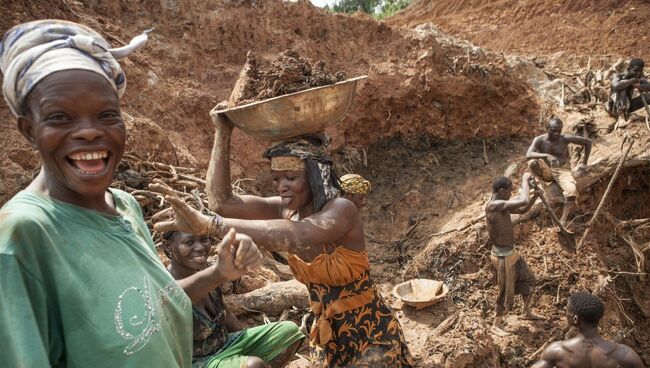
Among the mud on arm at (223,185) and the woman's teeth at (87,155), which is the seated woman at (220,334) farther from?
the woman's teeth at (87,155)

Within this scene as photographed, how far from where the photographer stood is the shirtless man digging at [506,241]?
548 centimetres

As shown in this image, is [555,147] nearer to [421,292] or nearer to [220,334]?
[421,292]

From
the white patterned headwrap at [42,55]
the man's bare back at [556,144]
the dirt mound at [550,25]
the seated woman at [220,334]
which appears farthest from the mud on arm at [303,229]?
the dirt mound at [550,25]

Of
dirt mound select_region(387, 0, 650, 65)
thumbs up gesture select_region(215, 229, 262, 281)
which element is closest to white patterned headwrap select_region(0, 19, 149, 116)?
thumbs up gesture select_region(215, 229, 262, 281)

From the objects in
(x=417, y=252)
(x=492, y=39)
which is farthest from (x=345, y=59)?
(x=492, y=39)

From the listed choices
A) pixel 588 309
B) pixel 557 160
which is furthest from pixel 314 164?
pixel 557 160

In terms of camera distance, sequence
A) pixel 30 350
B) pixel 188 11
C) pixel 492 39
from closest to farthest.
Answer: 1. pixel 30 350
2. pixel 188 11
3. pixel 492 39

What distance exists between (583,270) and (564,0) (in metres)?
11.2

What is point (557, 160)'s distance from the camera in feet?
23.3

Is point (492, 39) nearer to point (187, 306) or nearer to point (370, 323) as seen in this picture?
point (370, 323)

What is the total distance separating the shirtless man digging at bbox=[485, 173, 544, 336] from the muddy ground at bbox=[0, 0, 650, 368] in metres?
0.47

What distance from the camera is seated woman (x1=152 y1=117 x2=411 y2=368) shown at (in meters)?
2.48

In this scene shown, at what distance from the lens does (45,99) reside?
122cm

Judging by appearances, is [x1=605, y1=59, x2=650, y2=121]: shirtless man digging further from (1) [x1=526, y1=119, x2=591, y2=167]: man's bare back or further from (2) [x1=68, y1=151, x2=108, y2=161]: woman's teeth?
(2) [x1=68, y1=151, x2=108, y2=161]: woman's teeth
